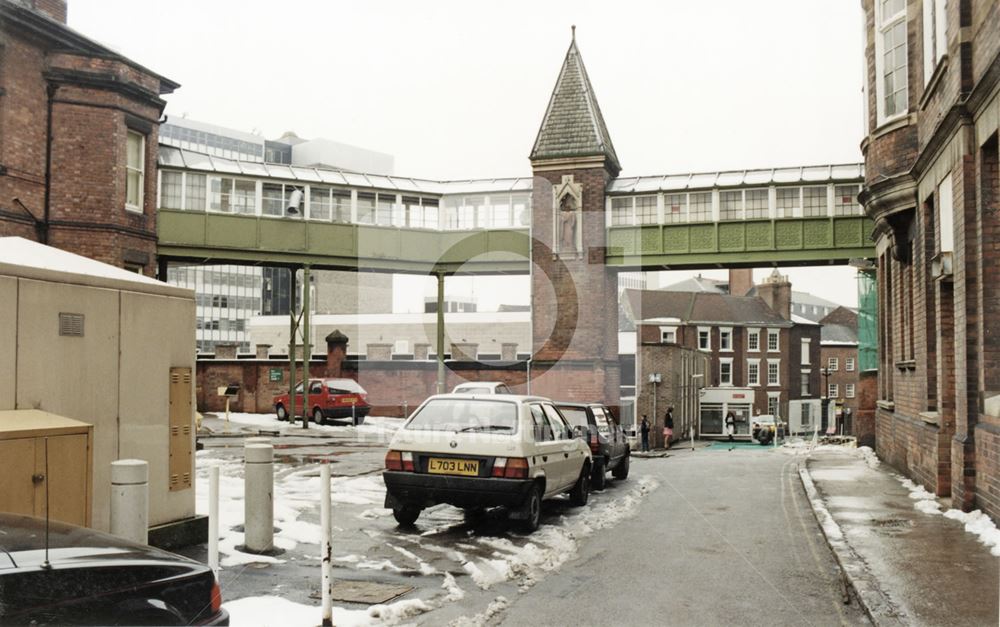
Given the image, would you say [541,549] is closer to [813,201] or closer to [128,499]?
[128,499]

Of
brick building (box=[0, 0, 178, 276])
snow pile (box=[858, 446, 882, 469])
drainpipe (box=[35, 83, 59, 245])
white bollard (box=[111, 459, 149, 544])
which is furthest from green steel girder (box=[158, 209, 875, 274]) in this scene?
white bollard (box=[111, 459, 149, 544])

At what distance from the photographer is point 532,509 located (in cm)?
1005

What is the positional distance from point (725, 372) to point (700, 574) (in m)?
69.0

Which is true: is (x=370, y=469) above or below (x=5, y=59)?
below

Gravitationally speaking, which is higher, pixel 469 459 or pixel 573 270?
pixel 573 270

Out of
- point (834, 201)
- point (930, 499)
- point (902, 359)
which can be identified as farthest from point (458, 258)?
point (930, 499)

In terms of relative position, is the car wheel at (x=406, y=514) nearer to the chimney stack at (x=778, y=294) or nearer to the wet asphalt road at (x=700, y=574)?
the wet asphalt road at (x=700, y=574)

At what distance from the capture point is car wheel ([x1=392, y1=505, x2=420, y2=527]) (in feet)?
33.3

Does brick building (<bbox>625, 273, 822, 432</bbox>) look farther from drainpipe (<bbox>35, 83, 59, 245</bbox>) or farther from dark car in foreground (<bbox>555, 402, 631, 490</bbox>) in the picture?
dark car in foreground (<bbox>555, 402, 631, 490</bbox>)

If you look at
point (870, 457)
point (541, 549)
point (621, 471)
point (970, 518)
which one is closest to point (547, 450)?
point (541, 549)

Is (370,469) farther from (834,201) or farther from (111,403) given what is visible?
(834,201)

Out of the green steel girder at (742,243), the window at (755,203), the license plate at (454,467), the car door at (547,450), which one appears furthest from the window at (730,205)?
the license plate at (454,467)

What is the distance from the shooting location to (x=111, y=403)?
7551mm

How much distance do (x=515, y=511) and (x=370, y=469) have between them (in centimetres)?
701
